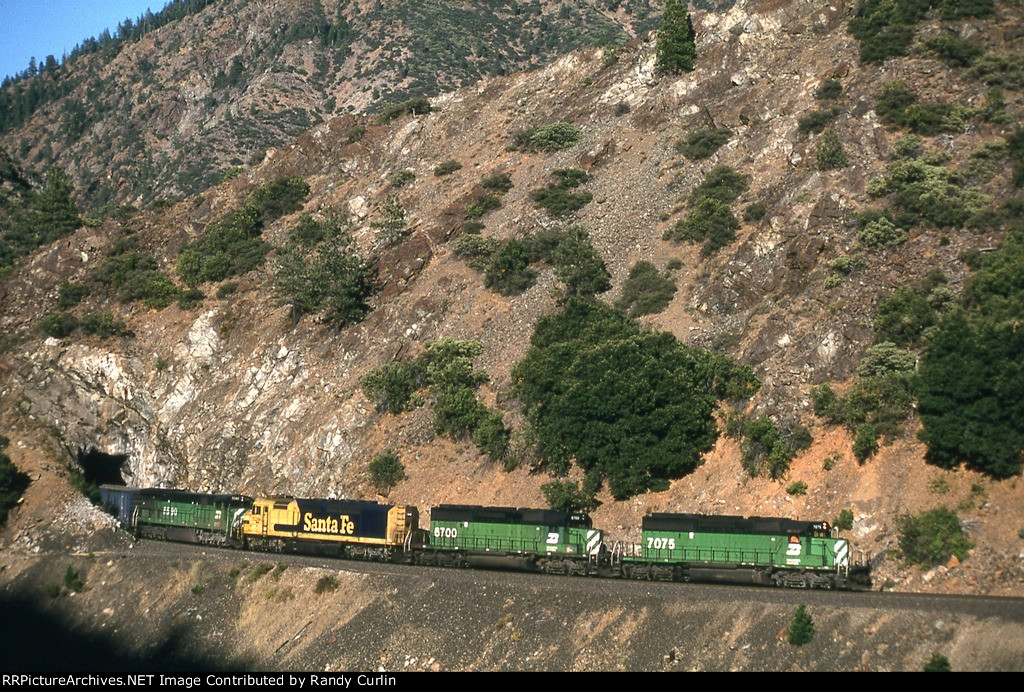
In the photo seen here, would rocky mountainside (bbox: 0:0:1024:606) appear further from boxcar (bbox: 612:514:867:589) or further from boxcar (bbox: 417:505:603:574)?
boxcar (bbox: 417:505:603:574)

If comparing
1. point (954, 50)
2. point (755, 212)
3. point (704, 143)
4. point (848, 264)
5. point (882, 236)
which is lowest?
point (848, 264)

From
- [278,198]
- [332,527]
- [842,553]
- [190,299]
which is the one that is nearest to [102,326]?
[190,299]

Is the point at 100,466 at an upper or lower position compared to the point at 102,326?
lower

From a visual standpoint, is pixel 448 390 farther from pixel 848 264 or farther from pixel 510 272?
pixel 848 264

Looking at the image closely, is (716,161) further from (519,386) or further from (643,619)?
(643,619)

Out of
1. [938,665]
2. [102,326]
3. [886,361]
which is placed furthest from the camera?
[102,326]

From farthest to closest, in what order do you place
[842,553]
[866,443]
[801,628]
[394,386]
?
[394,386], [866,443], [842,553], [801,628]

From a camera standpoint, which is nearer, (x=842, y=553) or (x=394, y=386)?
(x=842, y=553)

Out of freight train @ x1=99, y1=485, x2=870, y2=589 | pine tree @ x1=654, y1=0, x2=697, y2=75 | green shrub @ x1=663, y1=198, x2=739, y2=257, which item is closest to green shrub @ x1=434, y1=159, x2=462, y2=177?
pine tree @ x1=654, y1=0, x2=697, y2=75
